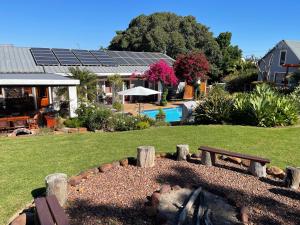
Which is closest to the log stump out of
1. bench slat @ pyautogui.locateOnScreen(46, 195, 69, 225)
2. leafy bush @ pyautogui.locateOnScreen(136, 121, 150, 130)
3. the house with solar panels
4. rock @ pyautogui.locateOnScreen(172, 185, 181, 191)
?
bench slat @ pyautogui.locateOnScreen(46, 195, 69, 225)

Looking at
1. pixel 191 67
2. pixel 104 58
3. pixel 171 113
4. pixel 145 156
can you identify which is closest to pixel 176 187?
pixel 145 156

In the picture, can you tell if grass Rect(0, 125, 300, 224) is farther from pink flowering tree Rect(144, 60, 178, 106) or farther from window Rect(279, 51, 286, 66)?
window Rect(279, 51, 286, 66)

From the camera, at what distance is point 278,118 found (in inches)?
493

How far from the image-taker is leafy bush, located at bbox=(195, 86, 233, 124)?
43.1 feet

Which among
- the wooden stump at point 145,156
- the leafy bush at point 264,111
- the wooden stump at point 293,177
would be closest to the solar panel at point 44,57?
the leafy bush at point 264,111

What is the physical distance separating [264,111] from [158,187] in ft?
27.5

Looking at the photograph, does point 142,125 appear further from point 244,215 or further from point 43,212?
point 43,212

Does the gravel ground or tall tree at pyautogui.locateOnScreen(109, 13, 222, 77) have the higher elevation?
tall tree at pyautogui.locateOnScreen(109, 13, 222, 77)

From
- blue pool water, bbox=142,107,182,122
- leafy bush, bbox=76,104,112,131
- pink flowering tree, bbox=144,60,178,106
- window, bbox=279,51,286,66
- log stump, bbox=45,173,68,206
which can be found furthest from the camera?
window, bbox=279,51,286,66

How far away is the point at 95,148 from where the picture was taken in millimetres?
9078

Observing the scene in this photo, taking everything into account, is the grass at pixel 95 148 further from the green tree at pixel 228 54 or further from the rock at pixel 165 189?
the green tree at pixel 228 54

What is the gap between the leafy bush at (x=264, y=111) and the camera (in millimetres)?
12352

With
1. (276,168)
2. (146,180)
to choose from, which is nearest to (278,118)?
(276,168)

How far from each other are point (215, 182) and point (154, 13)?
3659cm
